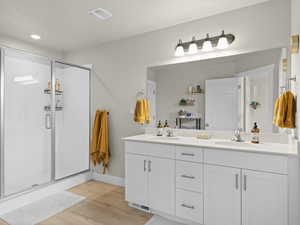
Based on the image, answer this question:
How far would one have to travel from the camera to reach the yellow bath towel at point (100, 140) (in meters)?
2.94

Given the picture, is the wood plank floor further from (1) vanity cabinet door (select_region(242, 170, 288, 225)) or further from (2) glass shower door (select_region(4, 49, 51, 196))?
(1) vanity cabinet door (select_region(242, 170, 288, 225))

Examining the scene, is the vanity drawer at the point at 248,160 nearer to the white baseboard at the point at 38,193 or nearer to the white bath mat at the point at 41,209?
the white bath mat at the point at 41,209

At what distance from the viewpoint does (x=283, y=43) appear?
1.87 m

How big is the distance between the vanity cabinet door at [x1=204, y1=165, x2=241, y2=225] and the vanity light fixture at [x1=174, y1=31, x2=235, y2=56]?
138cm

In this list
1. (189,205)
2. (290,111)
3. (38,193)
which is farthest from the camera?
(38,193)

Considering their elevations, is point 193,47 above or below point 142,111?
above

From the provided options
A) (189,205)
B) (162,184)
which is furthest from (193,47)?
(189,205)

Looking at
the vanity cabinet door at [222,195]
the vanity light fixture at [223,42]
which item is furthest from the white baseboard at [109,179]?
the vanity light fixture at [223,42]

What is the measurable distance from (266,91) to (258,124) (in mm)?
368

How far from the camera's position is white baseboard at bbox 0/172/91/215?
7.12 ft

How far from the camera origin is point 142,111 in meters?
2.59

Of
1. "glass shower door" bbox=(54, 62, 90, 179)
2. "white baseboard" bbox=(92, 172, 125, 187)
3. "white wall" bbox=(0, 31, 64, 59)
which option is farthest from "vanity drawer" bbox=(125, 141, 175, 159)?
"white wall" bbox=(0, 31, 64, 59)

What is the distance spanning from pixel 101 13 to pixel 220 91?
171 centimetres

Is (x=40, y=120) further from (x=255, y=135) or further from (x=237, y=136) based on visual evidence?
(x=255, y=135)
